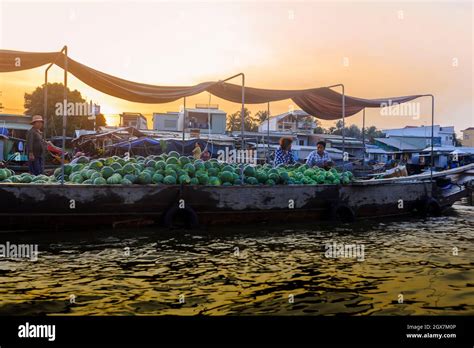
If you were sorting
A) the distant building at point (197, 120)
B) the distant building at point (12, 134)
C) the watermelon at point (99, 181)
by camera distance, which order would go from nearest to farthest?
the watermelon at point (99, 181)
the distant building at point (12, 134)
the distant building at point (197, 120)

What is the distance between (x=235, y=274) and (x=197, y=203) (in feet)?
11.0

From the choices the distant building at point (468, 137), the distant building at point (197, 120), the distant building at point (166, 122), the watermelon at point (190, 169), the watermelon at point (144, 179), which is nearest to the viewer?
the watermelon at point (144, 179)

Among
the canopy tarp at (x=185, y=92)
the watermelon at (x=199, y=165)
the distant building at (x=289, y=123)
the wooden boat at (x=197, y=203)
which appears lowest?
the wooden boat at (x=197, y=203)

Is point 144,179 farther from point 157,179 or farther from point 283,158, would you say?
point 283,158

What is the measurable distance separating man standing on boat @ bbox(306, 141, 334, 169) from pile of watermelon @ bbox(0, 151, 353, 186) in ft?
5.56

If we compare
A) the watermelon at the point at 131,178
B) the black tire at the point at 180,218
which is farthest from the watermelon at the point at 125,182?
the black tire at the point at 180,218

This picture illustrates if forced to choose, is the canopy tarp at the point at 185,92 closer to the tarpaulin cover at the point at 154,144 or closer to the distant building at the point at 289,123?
the tarpaulin cover at the point at 154,144

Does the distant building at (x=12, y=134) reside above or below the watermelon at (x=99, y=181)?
above

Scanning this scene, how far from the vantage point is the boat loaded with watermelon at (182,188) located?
749cm

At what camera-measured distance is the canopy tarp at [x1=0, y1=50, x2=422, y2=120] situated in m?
7.24

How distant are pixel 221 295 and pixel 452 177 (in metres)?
11.8

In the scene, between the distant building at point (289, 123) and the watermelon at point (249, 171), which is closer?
the watermelon at point (249, 171)

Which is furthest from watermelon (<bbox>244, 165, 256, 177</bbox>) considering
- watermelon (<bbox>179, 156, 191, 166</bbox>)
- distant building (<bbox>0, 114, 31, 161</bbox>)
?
distant building (<bbox>0, 114, 31, 161</bbox>)

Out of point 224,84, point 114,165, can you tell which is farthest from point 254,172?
point 114,165
